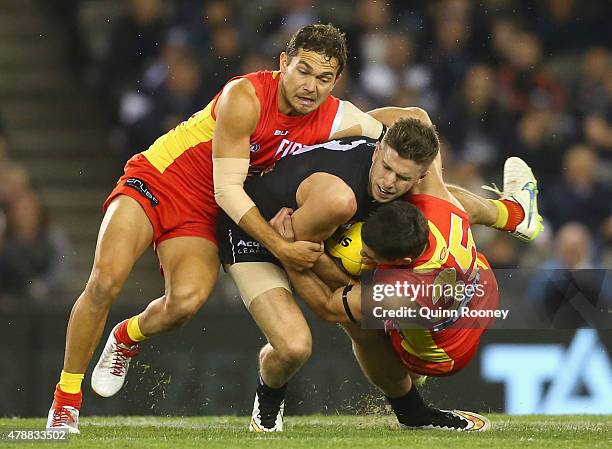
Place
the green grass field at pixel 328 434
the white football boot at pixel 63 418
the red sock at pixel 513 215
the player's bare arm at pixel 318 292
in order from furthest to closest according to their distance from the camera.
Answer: the red sock at pixel 513 215
the white football boot at pixel 63 418
the player's bare arm at pixel 318 292
the green grass field at pixel 328 434

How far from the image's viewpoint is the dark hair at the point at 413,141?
584cm

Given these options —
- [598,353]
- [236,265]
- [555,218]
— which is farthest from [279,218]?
[555,218]

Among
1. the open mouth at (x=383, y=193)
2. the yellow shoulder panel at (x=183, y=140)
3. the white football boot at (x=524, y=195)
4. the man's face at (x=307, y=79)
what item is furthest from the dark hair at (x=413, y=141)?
the white football boot at (x=524, y=195)

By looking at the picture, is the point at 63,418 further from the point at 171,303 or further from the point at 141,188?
the point at 141,188

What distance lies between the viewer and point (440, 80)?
10703mm

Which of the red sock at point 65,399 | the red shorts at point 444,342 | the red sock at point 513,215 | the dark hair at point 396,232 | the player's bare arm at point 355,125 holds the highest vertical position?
the player's bare arm at point 355,125

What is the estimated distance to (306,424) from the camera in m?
6.80

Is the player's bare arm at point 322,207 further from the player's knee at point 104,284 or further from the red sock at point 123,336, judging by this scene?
the red sock at point 123,336

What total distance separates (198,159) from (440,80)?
14.9ft

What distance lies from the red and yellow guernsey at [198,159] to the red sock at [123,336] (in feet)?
1.57

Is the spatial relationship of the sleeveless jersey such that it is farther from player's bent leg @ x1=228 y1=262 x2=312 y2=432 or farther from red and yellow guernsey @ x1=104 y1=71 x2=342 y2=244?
player's bent leg @ x1=228 y1=262 x2=312 y2=432

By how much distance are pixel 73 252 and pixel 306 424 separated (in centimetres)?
484

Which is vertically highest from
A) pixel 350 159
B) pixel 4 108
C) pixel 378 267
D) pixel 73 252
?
pixel 350 159

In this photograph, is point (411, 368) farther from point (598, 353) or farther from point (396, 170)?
point (598, 353)
